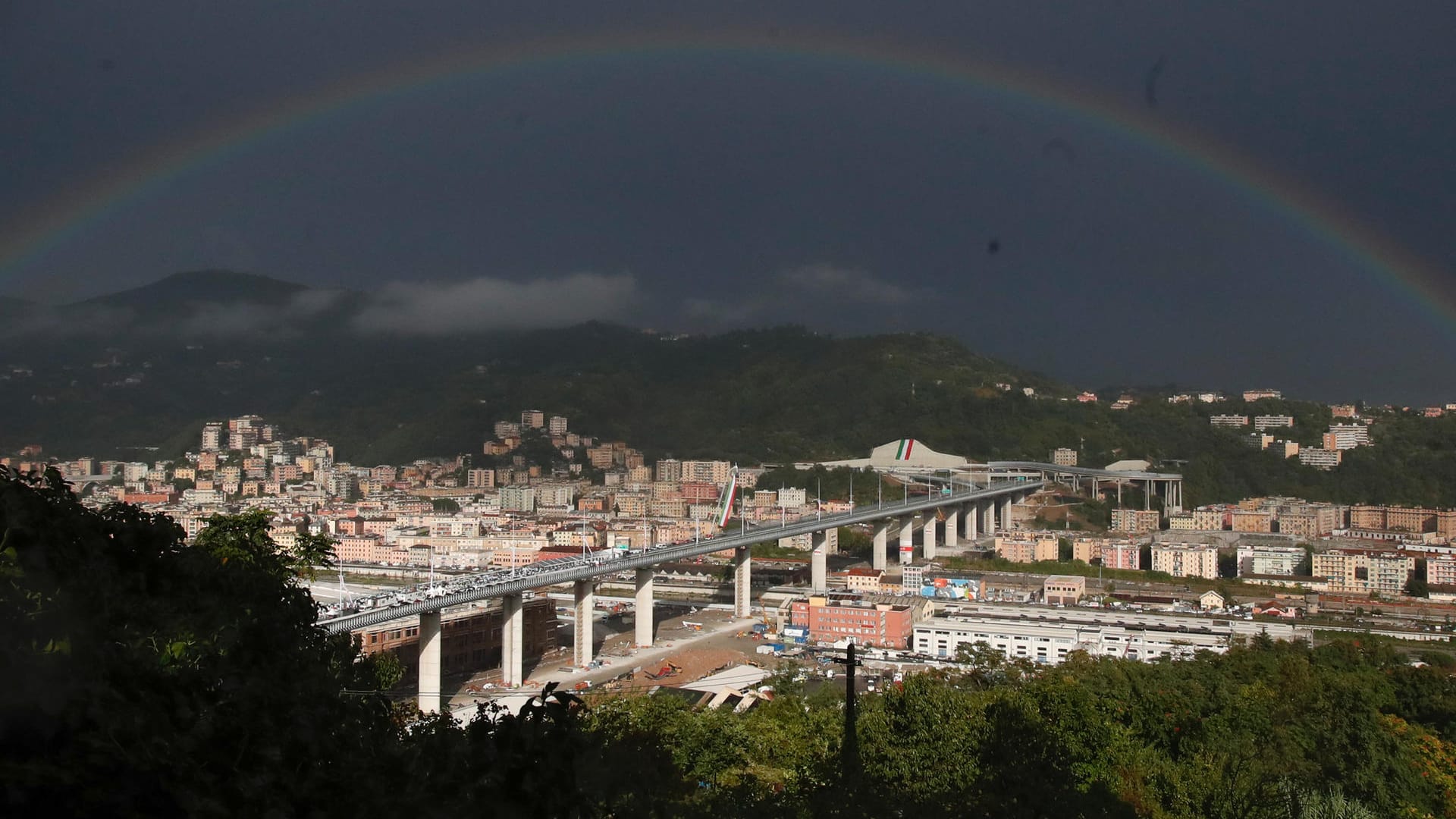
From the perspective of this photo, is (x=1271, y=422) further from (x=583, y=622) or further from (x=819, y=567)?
(x=583, y=622)

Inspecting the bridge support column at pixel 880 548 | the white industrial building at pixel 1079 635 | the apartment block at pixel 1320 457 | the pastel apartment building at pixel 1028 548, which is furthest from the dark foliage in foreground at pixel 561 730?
the apartment block at pixel 1320 457

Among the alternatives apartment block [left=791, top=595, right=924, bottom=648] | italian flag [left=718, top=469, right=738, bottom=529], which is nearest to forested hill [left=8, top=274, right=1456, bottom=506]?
italian flag [left=718, top=469, right=738, bottom=529]

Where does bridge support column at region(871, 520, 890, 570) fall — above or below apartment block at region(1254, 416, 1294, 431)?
below

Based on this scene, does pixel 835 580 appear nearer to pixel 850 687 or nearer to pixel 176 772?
pixel 850 687

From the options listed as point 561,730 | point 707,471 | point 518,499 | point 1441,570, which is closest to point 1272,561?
point 1441,570

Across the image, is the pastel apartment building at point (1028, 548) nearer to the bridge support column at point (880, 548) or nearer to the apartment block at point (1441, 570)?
the bridge support column at point (880, 548)

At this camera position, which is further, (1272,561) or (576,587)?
(1272,561)

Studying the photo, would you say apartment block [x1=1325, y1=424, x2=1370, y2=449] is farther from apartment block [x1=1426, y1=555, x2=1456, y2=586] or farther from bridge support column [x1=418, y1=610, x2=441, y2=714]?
bridge support column [x1=418, y1=610, x2=441, y2=714]
